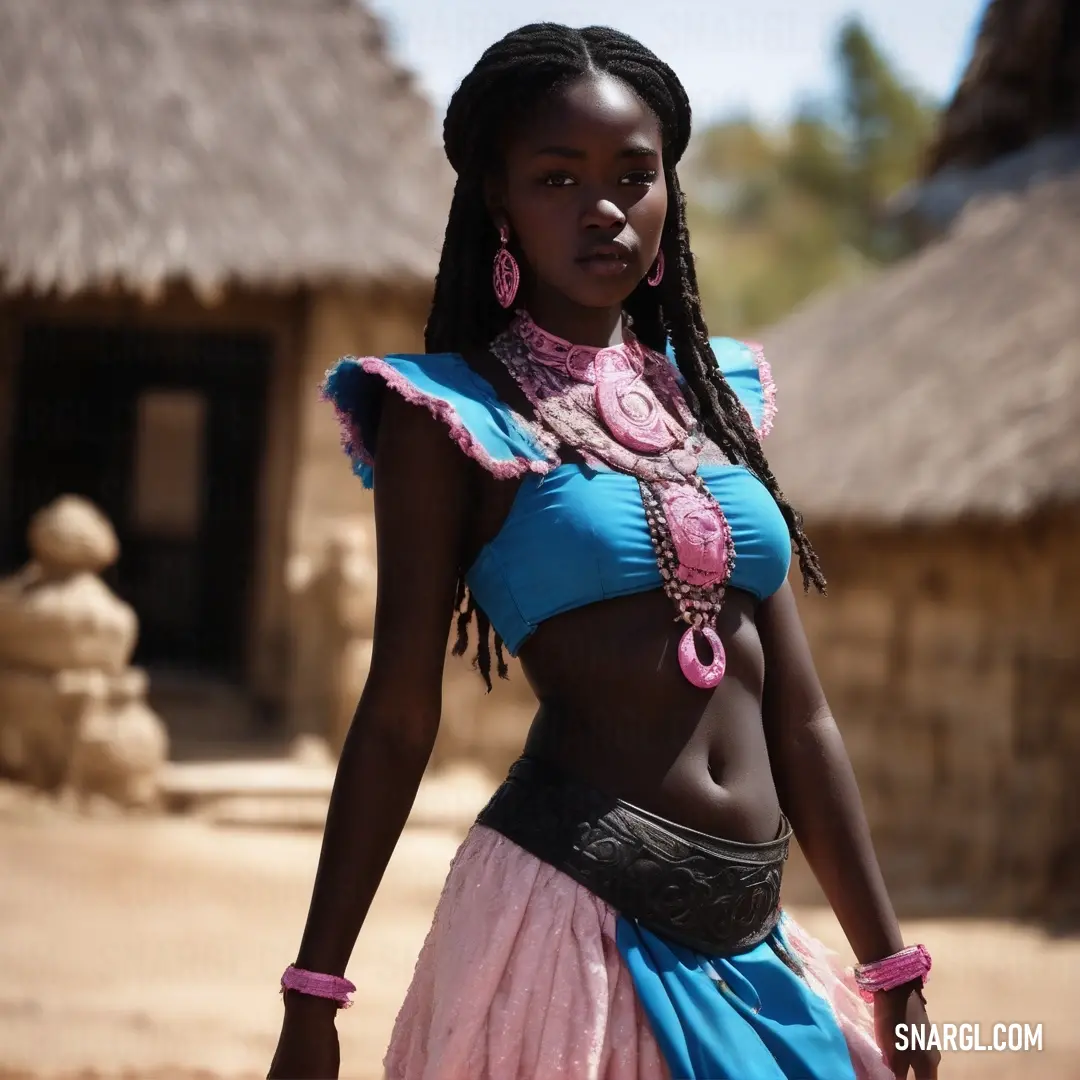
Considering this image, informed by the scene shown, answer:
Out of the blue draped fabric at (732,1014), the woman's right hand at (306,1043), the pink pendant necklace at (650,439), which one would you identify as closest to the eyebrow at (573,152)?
the pink pendant necklace at (650,439)

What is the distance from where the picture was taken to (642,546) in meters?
2.04

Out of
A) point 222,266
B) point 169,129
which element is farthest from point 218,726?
point 169,129

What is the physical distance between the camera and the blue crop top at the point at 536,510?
2.02 metres

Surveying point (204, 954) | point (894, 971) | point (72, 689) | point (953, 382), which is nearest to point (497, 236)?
point (894, 971)

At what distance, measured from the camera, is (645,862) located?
199cm

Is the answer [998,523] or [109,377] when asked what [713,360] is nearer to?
[998,523]

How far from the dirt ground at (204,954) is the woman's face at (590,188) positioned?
136 inches

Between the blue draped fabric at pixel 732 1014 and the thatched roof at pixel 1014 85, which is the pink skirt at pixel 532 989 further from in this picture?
the thatched roof at pixel 1014 85

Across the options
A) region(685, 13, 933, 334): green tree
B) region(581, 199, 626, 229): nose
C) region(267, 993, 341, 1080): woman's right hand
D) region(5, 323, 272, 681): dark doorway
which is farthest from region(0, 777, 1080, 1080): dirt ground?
region(685, 13, 933, 334): green tree

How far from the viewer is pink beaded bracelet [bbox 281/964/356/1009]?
1.97m

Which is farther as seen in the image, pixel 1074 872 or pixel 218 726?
pixel 218 726

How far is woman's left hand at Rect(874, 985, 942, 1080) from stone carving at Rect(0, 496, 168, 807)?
6.78m

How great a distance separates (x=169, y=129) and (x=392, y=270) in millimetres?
1641

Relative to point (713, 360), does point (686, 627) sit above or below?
below
